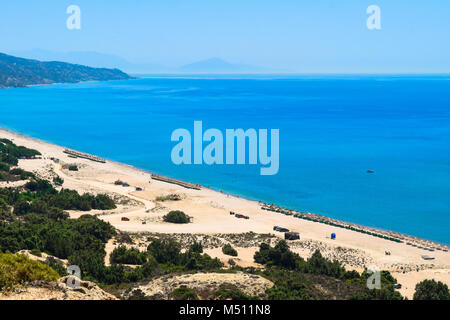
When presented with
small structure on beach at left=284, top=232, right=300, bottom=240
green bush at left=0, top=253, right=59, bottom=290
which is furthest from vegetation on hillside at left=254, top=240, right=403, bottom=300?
green bush at left=0, top=253, right=59, bottom=290

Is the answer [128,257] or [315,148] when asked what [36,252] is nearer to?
[128,257]

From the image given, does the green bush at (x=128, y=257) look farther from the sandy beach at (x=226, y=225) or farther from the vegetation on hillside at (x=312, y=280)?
the vegetation on hillside at (x=312, y=280)

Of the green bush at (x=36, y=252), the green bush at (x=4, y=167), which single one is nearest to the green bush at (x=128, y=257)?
the green bush at (x=36, y=252)

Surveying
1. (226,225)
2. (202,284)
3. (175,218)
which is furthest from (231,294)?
(175,218)

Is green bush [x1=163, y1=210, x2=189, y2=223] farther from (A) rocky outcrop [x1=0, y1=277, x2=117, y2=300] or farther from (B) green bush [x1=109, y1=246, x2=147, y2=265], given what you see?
(A) rocky outcrop [x1=0, y1=277, x2=117, y2=300]

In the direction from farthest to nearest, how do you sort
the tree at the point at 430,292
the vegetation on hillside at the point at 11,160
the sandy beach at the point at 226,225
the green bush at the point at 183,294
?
the vegetation on hillside at the point at 11,160 → the sandy beach at the point at 226,225 → the tree at the point at 430,292 → the green bush at the point at 183,294

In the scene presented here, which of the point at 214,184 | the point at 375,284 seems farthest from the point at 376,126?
the point at 375,284
